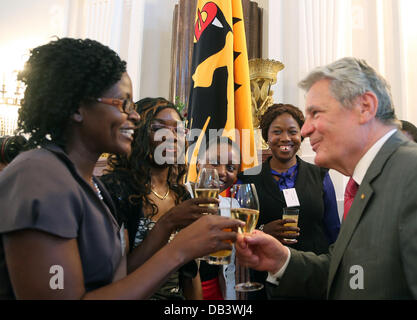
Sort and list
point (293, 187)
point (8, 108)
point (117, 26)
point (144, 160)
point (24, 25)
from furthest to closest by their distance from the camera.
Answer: point (24, 25) → point (117, 26) → point (8, 108) → point (293, 187) → point (144, 160)

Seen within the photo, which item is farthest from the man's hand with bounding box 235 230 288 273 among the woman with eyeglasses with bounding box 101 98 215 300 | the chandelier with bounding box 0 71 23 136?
the chandelier with bounding box 0 71 23 136

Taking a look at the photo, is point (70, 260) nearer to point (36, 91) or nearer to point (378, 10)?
point (36, 91)

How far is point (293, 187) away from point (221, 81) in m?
1.42

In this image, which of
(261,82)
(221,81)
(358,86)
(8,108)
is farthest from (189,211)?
(8,108)

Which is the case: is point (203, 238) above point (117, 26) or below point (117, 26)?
below

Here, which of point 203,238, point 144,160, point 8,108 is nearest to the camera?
point 203,238

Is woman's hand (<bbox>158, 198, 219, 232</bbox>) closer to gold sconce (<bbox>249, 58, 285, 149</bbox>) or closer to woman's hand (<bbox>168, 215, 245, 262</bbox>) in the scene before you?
woman's hand (<bbox>168, 215, 245, 262</bbox>)

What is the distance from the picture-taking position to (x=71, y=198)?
1.00 metres

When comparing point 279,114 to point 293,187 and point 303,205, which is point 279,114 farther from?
point 303,205

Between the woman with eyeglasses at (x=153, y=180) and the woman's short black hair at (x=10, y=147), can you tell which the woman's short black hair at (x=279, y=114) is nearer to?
the woman with eyeglasses at (x=153, y=180)

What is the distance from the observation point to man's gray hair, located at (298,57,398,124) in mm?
1428

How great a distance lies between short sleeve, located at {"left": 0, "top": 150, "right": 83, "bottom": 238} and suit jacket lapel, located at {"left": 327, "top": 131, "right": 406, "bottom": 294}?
2.79 feet

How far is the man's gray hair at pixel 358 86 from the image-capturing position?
1428mm

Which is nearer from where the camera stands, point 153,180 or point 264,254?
point 264,254
